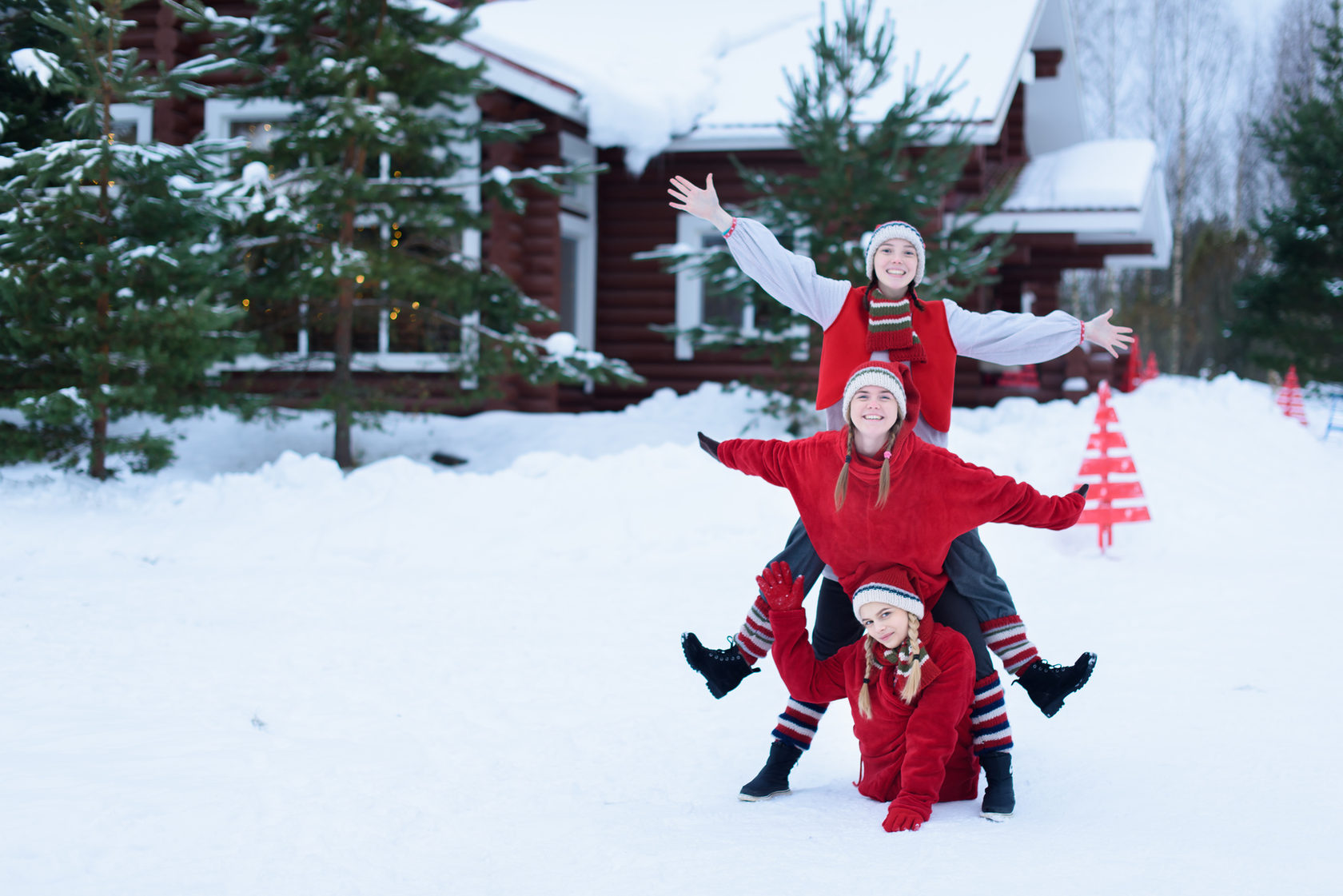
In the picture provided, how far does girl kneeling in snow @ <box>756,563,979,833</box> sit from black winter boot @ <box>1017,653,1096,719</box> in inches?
8.8

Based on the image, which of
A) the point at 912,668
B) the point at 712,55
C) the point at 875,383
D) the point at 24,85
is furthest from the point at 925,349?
the point at 712,55

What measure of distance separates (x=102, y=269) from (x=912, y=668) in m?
7.12

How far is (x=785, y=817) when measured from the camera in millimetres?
3045

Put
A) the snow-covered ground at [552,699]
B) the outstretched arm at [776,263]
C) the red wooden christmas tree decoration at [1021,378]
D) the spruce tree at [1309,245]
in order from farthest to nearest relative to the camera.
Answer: the spruce tree at [1309,245] < the red wooden christmas tree decoration at [1021,378] < the outstretched arm at [776,263] < the snow-covered ground at [552,699]

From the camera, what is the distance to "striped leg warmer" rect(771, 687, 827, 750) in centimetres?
329

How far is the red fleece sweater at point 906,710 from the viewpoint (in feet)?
9.93

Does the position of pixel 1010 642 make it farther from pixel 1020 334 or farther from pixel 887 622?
pixel 1020 334

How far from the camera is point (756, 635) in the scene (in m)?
3.33

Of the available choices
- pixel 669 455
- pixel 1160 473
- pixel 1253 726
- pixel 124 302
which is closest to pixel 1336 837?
pixel 1253 726

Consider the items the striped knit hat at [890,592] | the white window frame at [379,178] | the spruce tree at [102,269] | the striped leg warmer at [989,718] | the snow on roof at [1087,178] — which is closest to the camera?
the striped knit hat at [890,592]

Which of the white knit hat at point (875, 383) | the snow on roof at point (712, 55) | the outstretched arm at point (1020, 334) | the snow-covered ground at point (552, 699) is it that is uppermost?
the snow on roof at point (712, 55)

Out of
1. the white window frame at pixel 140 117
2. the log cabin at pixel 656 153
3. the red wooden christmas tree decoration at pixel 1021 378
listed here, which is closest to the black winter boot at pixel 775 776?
the log cabin at pixel 656 153

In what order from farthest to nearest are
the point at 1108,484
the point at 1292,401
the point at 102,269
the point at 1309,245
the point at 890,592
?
1. the point at 1309,245
2. the point at 1292,401
3. the point at 102,269
4. the point at 1108,484
5. the point at 890,592

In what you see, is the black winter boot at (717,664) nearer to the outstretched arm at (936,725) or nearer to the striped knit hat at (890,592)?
the striped knit hat at (890,592)
